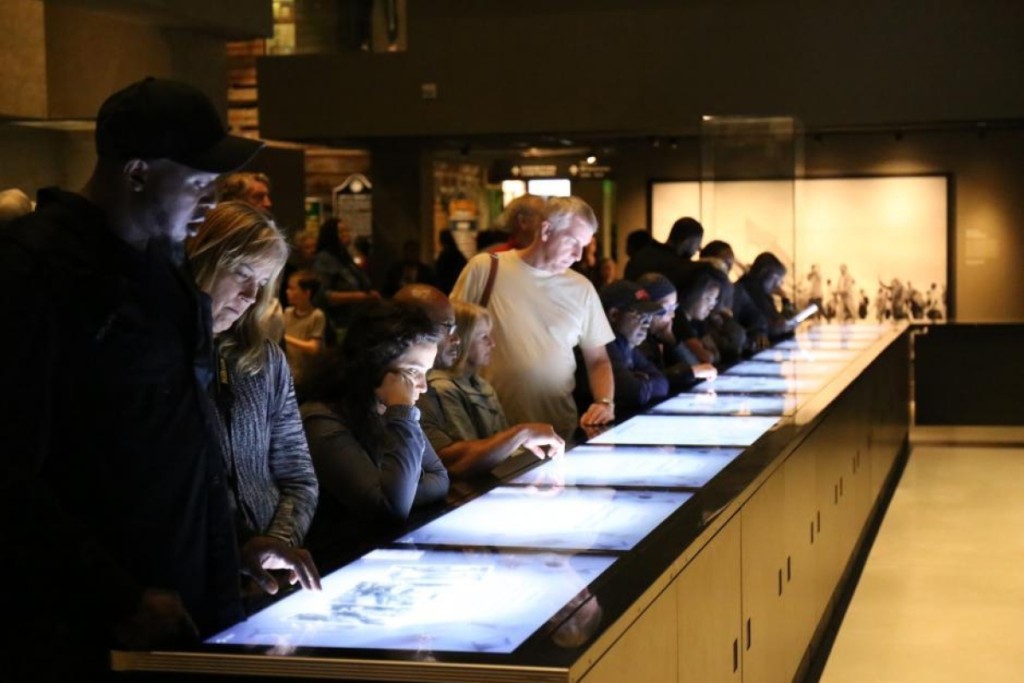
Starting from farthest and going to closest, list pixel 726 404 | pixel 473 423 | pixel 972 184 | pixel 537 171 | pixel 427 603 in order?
pixel 537 171
pixel 972 184
pixel 726 404
pixel 473 423
pixel 427 603

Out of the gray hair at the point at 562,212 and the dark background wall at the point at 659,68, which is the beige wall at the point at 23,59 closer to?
the gray hair at the point at 562,212

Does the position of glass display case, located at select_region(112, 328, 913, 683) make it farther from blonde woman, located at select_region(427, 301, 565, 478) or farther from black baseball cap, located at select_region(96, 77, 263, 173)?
black baseball cap, located at select_region(96, 77, 263, 173)

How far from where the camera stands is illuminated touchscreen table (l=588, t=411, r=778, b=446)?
493 centimetres

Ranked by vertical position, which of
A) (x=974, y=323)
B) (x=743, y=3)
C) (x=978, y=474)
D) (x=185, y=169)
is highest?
(x=743, y=3)

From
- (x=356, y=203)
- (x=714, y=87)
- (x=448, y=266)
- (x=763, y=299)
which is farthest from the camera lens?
(x=356, y=203)

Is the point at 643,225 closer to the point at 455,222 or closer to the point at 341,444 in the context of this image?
the point at 455,222

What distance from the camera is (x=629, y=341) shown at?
21.4 feet

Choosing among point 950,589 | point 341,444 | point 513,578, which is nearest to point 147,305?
point 513,578

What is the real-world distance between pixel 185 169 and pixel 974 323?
11844 millimetres

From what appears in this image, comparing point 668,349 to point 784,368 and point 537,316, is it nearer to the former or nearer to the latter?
point 784,368

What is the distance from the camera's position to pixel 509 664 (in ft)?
7.34

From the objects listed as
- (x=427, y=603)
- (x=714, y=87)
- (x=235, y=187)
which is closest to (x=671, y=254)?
(x=235, y=187)

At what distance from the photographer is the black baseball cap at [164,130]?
2154 mm

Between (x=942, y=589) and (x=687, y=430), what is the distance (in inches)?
109
